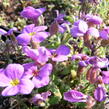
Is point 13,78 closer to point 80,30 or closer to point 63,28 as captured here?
point 80,30

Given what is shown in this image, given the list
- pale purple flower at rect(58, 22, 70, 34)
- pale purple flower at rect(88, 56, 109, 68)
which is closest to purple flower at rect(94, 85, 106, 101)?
pale purple flower at rect(88, 56, 109, 68)

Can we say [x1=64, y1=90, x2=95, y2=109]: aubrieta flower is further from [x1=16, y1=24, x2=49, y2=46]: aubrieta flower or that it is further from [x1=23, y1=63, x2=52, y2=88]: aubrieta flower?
[x1=16, y1=24, x2=49, y2=46]: aubrieta flower

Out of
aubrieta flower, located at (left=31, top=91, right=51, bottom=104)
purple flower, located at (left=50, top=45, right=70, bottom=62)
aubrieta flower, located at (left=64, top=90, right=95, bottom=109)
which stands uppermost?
purple flower, located at (left=50, top=45, right=70, bottom=62)

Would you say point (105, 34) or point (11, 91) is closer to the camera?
point (11, 91)

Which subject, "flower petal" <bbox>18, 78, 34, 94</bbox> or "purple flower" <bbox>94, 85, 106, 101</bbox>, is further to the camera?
"purple flower" <bbox>94, 85, 106, 101</bbox>

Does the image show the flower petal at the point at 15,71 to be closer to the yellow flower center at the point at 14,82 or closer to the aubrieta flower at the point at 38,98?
the yellow flower center at the point at 14,82

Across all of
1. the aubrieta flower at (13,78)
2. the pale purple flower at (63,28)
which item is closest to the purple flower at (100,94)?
the aubrieta flower at (13,78)

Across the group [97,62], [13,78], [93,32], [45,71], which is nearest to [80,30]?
[93,32]

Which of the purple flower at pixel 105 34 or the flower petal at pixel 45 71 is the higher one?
the purple flower at pixel 105 34

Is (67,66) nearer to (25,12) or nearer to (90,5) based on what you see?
(25,12)
